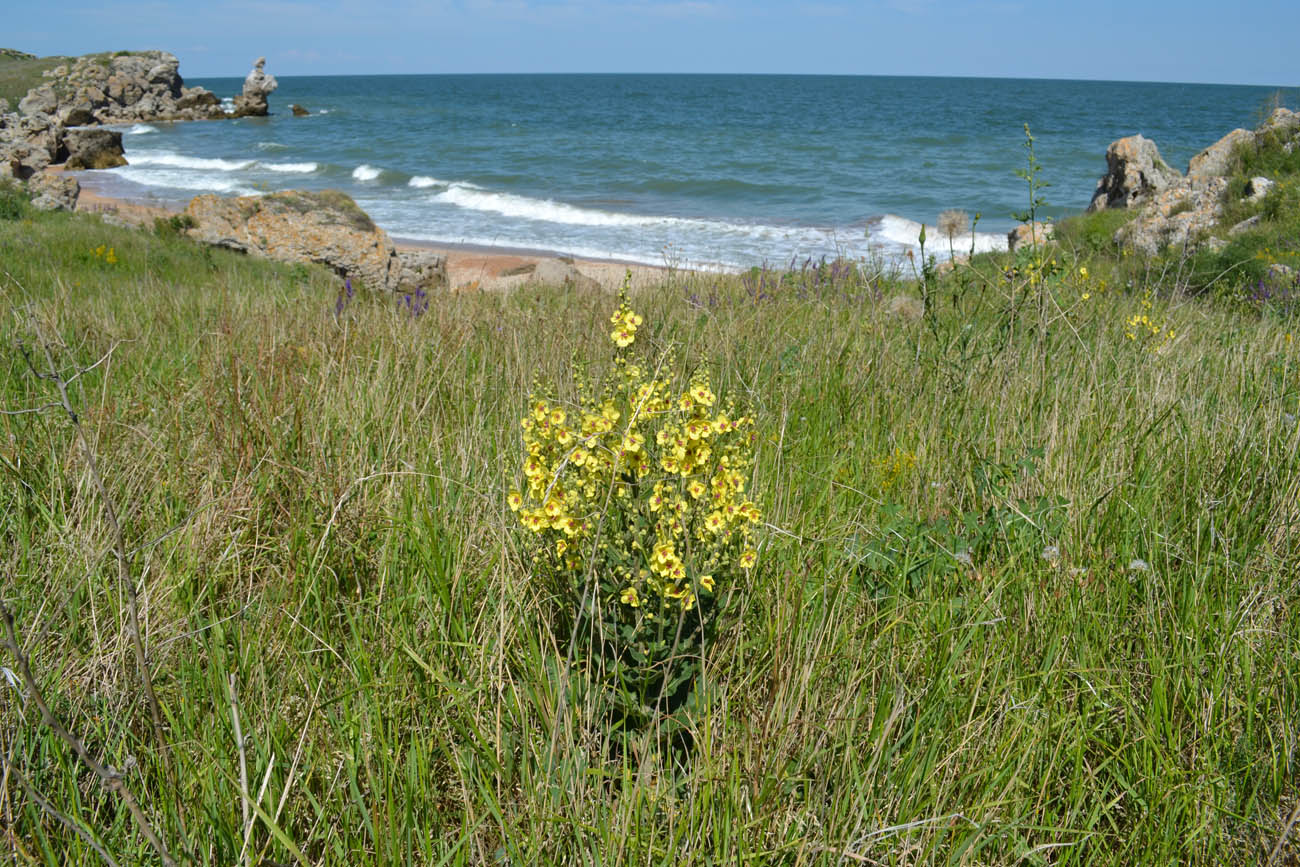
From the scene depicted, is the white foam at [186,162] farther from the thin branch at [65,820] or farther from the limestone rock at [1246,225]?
the thin branch at [65,820]

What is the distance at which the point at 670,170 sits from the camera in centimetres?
2919

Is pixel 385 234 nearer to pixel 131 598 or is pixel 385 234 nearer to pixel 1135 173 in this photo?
pixel 131 598

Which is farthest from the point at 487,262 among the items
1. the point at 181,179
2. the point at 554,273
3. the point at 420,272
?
the point at 181,179

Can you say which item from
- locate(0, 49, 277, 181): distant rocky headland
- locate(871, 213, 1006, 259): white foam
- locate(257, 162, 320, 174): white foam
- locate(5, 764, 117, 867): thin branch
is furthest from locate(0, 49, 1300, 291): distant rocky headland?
locate(0, 49, 277, 181): distant rocky headland

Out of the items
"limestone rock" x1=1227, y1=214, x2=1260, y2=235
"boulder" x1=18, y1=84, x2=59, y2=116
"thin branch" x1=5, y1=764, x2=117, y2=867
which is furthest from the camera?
"boulder" x1=18, y1=84, x2=59, y2=116

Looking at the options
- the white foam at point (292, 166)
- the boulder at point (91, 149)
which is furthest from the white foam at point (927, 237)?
the boulder at point (91, 149)

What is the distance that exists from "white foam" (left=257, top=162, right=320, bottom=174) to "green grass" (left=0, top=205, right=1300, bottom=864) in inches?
1252

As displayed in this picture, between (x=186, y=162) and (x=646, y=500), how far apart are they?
3857 centimetres

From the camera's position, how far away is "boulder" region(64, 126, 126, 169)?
3123 cm

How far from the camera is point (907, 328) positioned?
189 inches

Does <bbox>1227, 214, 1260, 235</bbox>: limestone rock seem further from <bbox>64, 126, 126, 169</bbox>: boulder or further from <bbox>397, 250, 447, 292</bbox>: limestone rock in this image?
<bbox>64, 126, 126, 169</bbox>: boulder

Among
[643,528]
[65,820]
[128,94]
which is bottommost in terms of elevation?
[65,820]

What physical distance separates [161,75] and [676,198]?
5440 centimetres

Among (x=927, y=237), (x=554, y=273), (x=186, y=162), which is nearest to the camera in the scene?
(x=554, y=273)
